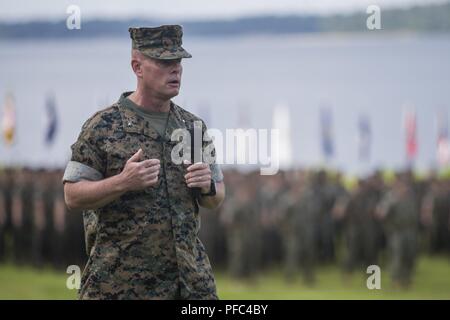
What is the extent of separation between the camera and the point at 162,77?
4.11 m

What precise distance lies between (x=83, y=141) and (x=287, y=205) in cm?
1336

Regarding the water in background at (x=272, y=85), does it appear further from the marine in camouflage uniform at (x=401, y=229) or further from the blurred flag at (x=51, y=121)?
the marine in camouflage uniform at (x=401, y=229)

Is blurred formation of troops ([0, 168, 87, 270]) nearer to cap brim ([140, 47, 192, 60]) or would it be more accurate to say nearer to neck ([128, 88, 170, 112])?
neck ([128, 88, 170, 112])

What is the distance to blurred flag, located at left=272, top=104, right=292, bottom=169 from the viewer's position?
26.0 metres

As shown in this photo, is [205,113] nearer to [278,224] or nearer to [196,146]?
[278,224]

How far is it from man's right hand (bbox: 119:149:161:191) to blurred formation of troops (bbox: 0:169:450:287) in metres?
12.6

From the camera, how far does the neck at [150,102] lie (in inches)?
165

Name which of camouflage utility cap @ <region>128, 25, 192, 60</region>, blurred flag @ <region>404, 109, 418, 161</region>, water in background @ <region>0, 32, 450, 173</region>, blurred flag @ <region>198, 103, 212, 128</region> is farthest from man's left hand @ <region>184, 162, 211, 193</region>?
blurred flag @ <region>198, 103, 212, 128</region>

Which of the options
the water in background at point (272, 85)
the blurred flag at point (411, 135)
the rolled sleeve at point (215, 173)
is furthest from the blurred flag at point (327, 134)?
the rolled sleeve at point (215, 173)

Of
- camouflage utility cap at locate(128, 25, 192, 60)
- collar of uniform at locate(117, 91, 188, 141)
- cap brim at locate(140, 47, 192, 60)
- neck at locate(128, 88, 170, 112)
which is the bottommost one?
collar of uniform at locate(117, 91, 188, 141)

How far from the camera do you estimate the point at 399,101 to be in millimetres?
34875

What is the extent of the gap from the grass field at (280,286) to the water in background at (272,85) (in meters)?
4.51

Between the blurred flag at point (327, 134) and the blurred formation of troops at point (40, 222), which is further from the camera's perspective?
the blurred flag at point (327, 134)

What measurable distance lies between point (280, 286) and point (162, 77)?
1262cm
